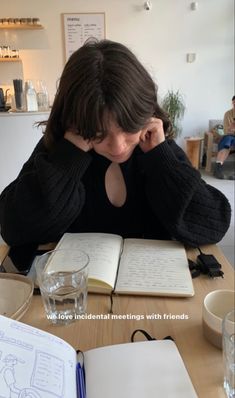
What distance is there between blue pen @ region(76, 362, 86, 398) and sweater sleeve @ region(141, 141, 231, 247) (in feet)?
1.47

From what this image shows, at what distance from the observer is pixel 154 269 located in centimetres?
79

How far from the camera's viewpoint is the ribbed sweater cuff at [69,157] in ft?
3.04

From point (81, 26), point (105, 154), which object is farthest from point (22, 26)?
point (105, 154)

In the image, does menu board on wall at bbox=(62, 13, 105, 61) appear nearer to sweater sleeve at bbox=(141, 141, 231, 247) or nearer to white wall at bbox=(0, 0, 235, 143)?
white wall at bbox=(0, 0, 235, 143)

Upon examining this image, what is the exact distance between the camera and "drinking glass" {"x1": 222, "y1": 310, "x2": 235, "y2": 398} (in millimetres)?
490

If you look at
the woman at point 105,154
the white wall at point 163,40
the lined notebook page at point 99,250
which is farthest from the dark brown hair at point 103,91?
the white wall at point 163,40

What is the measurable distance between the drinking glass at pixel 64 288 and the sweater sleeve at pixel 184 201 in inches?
11.7

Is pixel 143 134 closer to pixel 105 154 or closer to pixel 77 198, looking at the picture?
pixel 105 154

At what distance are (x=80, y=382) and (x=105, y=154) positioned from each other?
0.60 metres

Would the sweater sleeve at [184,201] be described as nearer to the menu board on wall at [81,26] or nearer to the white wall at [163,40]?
the white wall at [163,40]

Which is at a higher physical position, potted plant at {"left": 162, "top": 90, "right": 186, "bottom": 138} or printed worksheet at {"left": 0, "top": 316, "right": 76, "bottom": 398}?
potted plant at {"left": 162, "top": 90, "right": 186, "bottom": 138}

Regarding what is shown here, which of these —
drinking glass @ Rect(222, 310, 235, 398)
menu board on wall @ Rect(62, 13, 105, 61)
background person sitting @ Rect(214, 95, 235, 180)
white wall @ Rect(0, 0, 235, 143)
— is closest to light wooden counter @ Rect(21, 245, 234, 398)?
drinking glass @ Rect(222, 310, 235, 398)

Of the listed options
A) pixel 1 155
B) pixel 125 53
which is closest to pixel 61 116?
pixel 125 53

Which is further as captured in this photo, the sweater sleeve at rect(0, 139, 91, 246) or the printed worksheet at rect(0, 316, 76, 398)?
the sweater sleeve at rect(0, 139, 91, 246)
